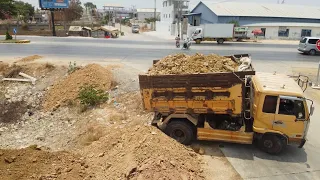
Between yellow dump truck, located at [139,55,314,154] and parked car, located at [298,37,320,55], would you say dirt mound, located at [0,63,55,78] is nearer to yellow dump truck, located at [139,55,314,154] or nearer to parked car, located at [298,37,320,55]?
yellow dump truck, located at [139,55,314,154]

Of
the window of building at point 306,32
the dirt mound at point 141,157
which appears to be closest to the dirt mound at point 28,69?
the dirt mound at point 141,157

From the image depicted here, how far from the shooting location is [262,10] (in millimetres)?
58531

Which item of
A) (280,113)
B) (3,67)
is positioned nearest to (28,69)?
(3,67)

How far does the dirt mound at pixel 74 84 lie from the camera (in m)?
13.8

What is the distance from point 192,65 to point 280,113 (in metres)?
2.95

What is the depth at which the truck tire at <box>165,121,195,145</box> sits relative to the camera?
8539 millimetres

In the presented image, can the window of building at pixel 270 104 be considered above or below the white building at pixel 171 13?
below

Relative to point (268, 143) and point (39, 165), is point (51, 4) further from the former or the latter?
point (268, 143)

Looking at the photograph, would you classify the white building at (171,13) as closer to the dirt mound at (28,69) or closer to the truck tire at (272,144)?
the dirt mound at (28,69)

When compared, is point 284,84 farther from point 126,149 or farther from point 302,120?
point 126,149

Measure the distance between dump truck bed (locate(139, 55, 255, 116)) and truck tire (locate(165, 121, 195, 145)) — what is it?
16.1 inches

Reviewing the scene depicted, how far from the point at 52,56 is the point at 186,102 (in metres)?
17.5

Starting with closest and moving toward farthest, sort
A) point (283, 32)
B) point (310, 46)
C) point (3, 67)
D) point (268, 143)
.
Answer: point (268, 143), point (3, 67), point (310, 46), point (283, 32)

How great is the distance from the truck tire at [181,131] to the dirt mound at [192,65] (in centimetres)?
161
